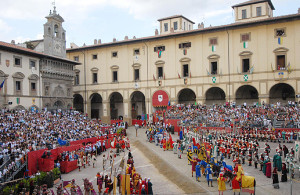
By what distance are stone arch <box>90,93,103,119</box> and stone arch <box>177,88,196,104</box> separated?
1622cm

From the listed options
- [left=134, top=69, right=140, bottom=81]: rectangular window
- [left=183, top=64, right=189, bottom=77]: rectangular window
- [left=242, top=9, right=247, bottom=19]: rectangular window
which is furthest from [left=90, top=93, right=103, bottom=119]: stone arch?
[left=242, top=9, right=247, bottom=19]: rectangular window

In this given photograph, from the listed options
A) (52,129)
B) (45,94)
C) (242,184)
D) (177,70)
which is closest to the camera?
(242,184)

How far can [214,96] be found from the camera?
4678 centimetres

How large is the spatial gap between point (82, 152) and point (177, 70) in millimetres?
24700

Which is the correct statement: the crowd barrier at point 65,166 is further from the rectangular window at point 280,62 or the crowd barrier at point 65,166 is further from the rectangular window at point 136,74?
the rectangular window at point 280,62

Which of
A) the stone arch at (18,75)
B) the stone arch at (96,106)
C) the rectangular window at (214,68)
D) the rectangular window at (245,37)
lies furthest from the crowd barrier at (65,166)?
the stone arch at (96,106)

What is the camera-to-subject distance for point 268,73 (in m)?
40.4

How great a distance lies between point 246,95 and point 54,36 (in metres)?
30.8

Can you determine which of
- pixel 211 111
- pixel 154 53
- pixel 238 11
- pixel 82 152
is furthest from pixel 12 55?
pixel 238 11

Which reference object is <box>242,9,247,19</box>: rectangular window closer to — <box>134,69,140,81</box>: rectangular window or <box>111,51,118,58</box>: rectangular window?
<box>134,69,140,81</box>: rectangular window

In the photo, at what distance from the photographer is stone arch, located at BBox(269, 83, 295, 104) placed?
4112 cm

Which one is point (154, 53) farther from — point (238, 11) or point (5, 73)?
point (5, 73)

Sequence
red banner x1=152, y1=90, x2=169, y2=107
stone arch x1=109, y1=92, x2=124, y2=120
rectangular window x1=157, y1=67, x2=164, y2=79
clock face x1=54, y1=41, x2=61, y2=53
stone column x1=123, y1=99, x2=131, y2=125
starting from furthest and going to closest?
stone arch x1=109, y1=92, x2=124, y2=120 < stone column x1=123, y1=99, x2=131, y2=125 < rectangular window x1=157, y1=67, x2=164, y2=79 < red banner x1=152, y1=90, x2=169, y2=107 < clock face x1=54, y1=41, x2=61, y2=53

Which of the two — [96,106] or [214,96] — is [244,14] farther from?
[96,106]
